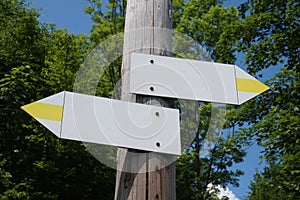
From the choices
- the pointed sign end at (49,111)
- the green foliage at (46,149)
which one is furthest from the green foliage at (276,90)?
the pointed sign end at (49,111)

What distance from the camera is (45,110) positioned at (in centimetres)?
113

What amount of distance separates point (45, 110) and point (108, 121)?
197 mm

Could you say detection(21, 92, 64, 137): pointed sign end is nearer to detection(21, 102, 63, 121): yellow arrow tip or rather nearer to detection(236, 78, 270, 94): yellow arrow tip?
detection(21, 102, 63, 121): yellow arrow tip

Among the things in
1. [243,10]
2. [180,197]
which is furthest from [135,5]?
[180,197]

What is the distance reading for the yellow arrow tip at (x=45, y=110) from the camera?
44.0 inches

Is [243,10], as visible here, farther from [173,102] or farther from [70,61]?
[173,102]

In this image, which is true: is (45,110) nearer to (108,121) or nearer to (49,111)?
(49,111)

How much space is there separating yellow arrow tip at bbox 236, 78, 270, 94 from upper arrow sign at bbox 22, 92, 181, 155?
314 mm

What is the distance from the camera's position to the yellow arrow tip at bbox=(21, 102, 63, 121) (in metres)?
1.12

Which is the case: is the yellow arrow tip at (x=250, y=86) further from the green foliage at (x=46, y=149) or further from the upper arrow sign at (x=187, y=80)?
the green foliage at (x=46, y=149)

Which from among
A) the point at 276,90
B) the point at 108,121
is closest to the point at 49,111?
the point at 108,121

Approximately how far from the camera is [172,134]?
1179mm

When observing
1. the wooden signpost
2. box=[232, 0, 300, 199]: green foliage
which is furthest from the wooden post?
box=[232, 0, 300, 199]: green foliage

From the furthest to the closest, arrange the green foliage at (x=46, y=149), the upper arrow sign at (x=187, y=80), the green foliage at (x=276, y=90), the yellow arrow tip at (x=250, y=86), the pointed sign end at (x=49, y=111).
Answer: the green foliage at (x=46, y=149) → the green foliage at (x=276, y=90) → the yellow arrow tip at (x=250, y=86) → the upper arrow sign at (x=187, y=80) → the pointed sign end at (x=49, y=111)
